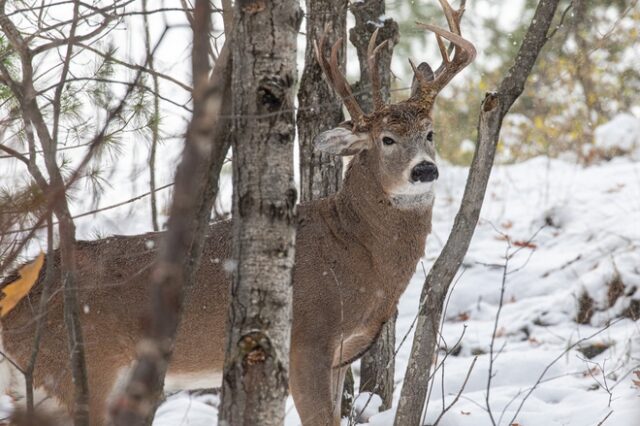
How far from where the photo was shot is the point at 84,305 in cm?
493

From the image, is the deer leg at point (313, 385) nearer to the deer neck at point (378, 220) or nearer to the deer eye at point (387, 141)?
the deer neck at point (378, 220)

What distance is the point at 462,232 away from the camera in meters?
4.90

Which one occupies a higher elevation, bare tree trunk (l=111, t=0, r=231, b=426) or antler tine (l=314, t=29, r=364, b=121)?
antler tine (l=314, t=29, r=364, b=121)

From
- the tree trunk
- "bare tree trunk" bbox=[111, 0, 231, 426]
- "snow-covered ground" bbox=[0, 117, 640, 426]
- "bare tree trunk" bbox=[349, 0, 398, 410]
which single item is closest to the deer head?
"bare tree trunk" bbox=[349, 0, 398, 410]

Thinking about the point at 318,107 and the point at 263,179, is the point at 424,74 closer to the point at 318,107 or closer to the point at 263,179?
the point at 318,107

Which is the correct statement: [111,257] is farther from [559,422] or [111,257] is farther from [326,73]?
[559,422]

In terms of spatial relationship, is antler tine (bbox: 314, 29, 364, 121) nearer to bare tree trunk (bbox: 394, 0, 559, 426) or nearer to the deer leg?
bare tree trunk (bbox: 394, 0, 559, 426)

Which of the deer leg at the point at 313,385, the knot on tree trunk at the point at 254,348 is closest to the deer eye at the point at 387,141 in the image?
the deer leg at the point at 313,385

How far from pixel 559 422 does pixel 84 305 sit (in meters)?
2.84

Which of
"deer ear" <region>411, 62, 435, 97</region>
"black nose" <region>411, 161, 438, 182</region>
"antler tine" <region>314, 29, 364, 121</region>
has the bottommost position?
"black nose" <region>411, 161, 438, 182</region>

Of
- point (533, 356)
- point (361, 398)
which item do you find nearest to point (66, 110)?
point (361, 398)

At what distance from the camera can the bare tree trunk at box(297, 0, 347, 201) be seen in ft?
19.0

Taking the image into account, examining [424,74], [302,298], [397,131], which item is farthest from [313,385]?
[424,74]

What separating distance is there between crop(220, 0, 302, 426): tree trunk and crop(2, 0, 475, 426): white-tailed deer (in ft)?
5.23
